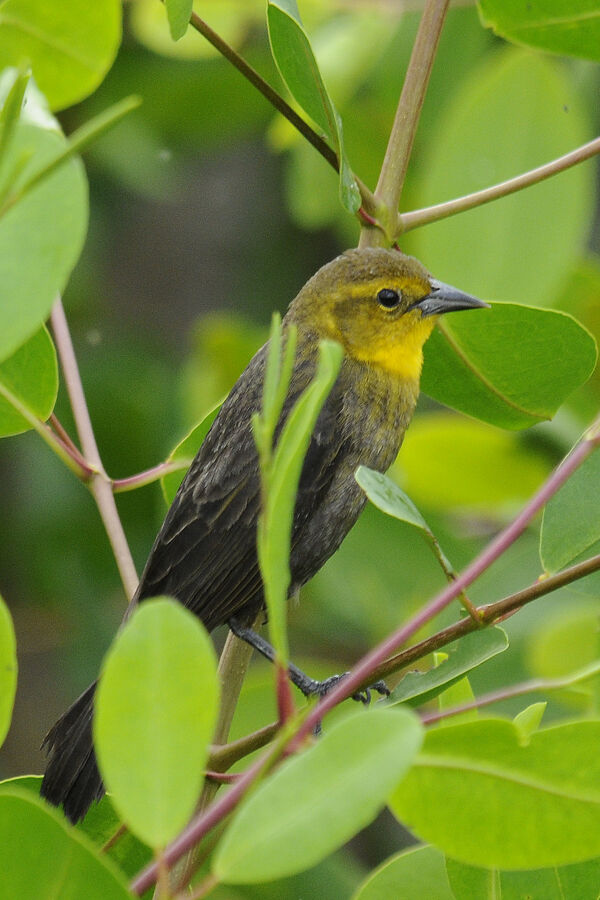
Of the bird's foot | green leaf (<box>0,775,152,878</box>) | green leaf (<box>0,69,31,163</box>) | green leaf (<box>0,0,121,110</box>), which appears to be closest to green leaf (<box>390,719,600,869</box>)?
green leaf (<box>0,69,31,163</box>)

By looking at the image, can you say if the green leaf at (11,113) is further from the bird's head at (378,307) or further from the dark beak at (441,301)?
the bird's head at (378,307)

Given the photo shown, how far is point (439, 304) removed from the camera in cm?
285

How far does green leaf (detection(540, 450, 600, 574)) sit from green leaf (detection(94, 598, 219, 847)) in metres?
0.76

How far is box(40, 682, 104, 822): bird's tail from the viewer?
220 cm

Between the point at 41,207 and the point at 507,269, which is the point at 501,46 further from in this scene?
the point at 41,207

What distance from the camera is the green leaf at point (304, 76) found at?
6.20ft

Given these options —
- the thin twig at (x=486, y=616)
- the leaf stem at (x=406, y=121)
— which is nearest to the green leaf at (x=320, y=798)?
the thin twig at (x=486, y=616)

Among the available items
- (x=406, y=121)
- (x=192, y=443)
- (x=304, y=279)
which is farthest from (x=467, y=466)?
(x=304, y=279)

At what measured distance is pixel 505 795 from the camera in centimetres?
127

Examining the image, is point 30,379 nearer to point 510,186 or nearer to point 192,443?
point 192,443

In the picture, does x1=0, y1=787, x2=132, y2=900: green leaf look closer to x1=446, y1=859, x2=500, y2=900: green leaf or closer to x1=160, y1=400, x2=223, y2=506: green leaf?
x1=446, y1=859, x2=500, y2=900: green leaf

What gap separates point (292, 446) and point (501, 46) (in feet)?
11.5

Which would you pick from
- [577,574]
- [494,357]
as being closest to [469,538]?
[494,357]

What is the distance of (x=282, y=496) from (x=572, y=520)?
772mm
